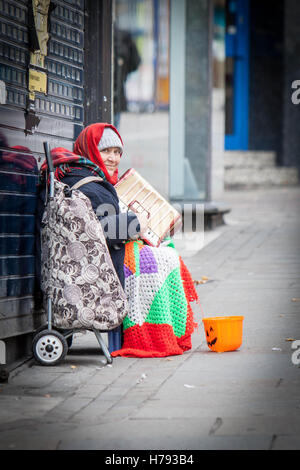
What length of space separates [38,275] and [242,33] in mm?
16908

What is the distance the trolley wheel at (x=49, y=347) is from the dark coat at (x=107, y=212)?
55cm

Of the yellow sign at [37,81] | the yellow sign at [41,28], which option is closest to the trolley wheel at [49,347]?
the yellow sign at [37,81]

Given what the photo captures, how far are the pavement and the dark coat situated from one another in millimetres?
747

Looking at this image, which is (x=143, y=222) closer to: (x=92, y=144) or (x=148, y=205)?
(x=148, y=205)

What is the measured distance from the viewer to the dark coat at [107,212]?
5.65m

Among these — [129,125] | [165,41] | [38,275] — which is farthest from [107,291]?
[165,41]

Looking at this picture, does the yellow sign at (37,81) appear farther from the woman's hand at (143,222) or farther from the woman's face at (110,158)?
the woman's hand at (143,222)

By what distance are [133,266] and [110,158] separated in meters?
0.73

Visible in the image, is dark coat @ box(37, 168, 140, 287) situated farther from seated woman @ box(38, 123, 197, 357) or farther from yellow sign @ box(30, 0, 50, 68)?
yellow sign @ box(30, 0, 50, 68)

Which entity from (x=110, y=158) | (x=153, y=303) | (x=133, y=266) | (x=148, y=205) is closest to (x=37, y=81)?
(x=110, y=158)

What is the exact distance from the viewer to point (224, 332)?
5871 millimetres

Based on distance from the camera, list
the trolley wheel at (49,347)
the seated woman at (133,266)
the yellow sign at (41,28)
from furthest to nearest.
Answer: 1. the yellow sign at (41,28)
2. the seated woman at (133,266)
3. the trolley wheel at (49,347)

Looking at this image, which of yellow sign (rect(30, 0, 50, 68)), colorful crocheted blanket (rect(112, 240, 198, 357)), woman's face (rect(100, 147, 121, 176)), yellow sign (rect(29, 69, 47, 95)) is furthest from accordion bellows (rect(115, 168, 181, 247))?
yellow sign (rect(30, 0, 50, 68))
